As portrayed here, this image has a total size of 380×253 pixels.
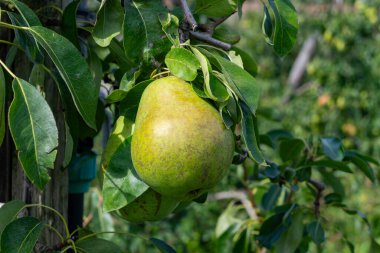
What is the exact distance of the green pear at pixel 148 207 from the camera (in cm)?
114

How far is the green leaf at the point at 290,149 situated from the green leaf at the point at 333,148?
0.27ft

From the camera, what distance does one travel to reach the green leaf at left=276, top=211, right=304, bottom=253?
169 cm

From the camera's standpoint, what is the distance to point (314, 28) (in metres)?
5.71

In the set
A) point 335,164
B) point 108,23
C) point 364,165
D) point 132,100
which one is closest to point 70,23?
point 108,23

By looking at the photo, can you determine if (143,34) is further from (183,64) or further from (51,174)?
(51,174)

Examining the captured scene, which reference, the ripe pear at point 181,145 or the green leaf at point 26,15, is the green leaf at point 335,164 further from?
the green leaf at point 26,15

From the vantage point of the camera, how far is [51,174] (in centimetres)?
134

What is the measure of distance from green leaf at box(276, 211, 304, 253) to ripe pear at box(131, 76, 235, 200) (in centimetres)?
70

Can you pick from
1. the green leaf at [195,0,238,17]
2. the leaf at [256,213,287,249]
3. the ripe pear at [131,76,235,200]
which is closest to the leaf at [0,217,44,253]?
the ripe pear at [131,76,235,200]

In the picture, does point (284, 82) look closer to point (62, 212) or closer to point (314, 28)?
point (314, 28)

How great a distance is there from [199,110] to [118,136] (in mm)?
200

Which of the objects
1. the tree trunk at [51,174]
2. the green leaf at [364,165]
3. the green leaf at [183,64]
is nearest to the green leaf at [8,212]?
the tree trunk at [51,174]

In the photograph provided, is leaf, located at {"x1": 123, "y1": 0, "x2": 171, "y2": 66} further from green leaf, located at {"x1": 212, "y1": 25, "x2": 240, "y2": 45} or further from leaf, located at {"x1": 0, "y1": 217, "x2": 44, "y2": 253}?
leaf, located at {"x1": 0, "y1": 217, "x2": 44, "y2": 253}

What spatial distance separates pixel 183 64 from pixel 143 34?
137 mm
